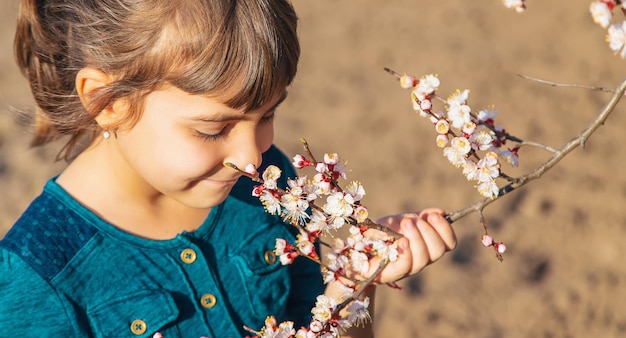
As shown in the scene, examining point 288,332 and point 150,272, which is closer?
point 288,332

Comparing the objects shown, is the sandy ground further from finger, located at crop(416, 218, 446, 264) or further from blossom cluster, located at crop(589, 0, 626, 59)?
blossom cluster, located at crop(589, 0, 626, 59)

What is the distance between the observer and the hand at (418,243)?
5.06ft

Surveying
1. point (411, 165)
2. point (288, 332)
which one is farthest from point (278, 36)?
point (411, 165)

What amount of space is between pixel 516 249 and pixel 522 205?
0.91 ft

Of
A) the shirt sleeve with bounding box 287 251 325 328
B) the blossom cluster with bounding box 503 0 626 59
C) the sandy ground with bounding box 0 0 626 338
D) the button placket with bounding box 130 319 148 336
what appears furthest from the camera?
the sandy ground with bounding box 0 0 626 338

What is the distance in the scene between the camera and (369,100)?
14.6 feet

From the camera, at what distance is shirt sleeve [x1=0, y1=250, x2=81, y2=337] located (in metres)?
1.54

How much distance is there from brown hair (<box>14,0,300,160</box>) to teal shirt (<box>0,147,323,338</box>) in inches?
10.5

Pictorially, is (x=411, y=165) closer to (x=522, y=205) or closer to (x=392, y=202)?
(x=392, y=202)

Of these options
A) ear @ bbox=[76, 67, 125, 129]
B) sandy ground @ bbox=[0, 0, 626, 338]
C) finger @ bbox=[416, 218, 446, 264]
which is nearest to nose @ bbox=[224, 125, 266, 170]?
ear @ bbox=[76, 67, 125, 129]

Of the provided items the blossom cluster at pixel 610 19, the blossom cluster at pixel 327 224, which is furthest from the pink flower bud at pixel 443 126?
the blossom cluster at pixel 610 19

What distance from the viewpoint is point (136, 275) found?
1698mm

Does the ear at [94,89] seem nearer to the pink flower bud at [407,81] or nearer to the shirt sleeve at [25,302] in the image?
the shirt sleeve at [25,302]

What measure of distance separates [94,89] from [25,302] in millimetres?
447
